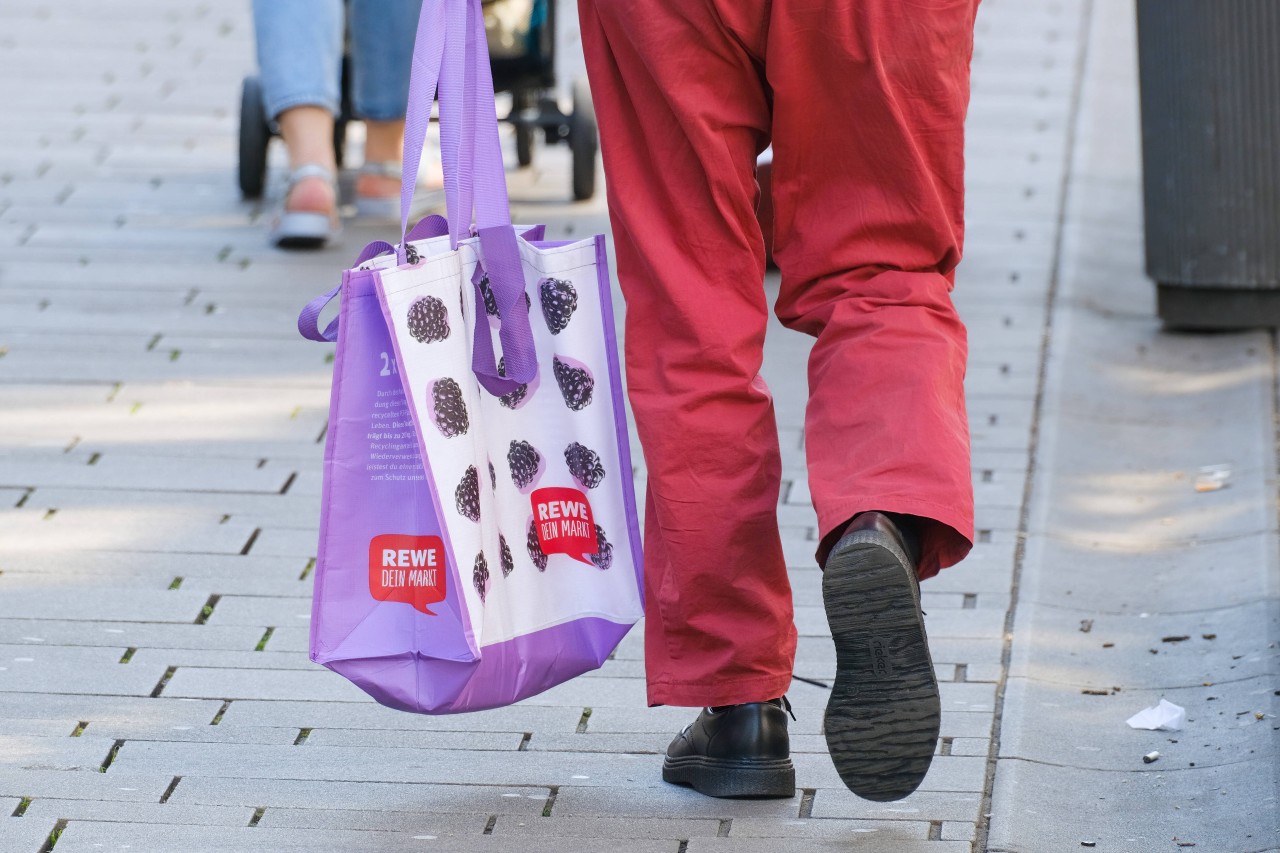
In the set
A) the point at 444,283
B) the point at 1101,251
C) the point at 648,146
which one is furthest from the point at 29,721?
the point at 1101,251

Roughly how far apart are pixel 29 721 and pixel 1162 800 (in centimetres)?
160

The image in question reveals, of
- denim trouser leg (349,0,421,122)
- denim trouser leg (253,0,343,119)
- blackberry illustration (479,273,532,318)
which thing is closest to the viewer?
blackberry illustration (479,273,532,318)

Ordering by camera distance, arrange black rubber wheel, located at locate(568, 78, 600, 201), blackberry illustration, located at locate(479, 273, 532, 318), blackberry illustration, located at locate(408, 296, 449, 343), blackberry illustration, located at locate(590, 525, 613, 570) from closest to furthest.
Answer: blackberry illustration, located at locate(408, 296, 449, 343) < blackberry illustration, located at locate(479, 273, 532, 318) < blackberry illustration, located at locate(590, 525, 613, 570) < black rubber wheel, located at locate(568, 78, 600, 201)

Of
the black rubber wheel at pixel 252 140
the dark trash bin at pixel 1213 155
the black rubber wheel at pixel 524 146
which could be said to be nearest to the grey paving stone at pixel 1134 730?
the dark trash bin at pixel 1213 155

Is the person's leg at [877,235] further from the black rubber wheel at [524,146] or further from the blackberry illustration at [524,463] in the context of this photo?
the black rubber wheel at [524,146]

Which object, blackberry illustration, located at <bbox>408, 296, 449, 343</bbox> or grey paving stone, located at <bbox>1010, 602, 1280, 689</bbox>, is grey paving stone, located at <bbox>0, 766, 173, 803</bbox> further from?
grey paving stone, located at <bbox>1010, 602, 1280, 689</bbox>

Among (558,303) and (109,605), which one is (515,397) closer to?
(558,303)

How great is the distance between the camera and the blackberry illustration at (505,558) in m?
2.41

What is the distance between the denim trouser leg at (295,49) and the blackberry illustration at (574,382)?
299cm

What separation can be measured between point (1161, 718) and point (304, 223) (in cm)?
314

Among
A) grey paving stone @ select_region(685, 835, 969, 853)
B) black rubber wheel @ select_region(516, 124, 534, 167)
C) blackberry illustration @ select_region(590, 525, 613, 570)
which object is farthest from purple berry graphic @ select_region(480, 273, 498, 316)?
black rubber wheel @ select_region(516, 124, 534, 167)

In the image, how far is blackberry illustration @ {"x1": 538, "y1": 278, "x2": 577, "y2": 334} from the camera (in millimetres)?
2416

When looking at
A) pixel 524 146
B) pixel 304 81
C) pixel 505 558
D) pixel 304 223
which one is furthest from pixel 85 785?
pixel 524 146

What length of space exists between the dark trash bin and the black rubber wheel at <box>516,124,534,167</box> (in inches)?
85.4
